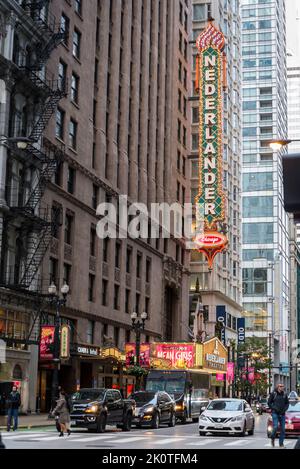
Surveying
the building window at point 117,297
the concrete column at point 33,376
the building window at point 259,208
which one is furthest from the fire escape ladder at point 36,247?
the building window at point 259,208

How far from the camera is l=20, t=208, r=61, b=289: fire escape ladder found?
41.9m

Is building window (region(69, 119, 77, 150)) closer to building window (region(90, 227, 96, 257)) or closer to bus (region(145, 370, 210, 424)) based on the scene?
building window (region(90, 227, 96, 257))

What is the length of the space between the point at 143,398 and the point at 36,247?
12.1m

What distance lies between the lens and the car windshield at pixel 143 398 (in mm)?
35844

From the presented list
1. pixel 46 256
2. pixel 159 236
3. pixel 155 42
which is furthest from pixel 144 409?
pixel 155 42

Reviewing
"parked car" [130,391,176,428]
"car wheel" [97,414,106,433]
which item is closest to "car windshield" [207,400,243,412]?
"parked car" [130,391,176,428]

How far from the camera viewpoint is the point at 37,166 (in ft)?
146

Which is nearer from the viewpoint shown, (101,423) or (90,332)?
(101,423)

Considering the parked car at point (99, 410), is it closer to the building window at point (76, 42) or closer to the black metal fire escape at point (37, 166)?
the black metal fire escape at point (37, 166)

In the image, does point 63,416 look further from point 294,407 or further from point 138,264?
point 138,264

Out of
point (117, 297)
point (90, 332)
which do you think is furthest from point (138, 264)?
point (90, 332)

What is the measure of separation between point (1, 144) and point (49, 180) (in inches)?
244

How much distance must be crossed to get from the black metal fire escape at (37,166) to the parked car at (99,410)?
9.78 metres

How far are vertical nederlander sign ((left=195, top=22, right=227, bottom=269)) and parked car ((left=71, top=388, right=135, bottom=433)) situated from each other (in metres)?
44.0
